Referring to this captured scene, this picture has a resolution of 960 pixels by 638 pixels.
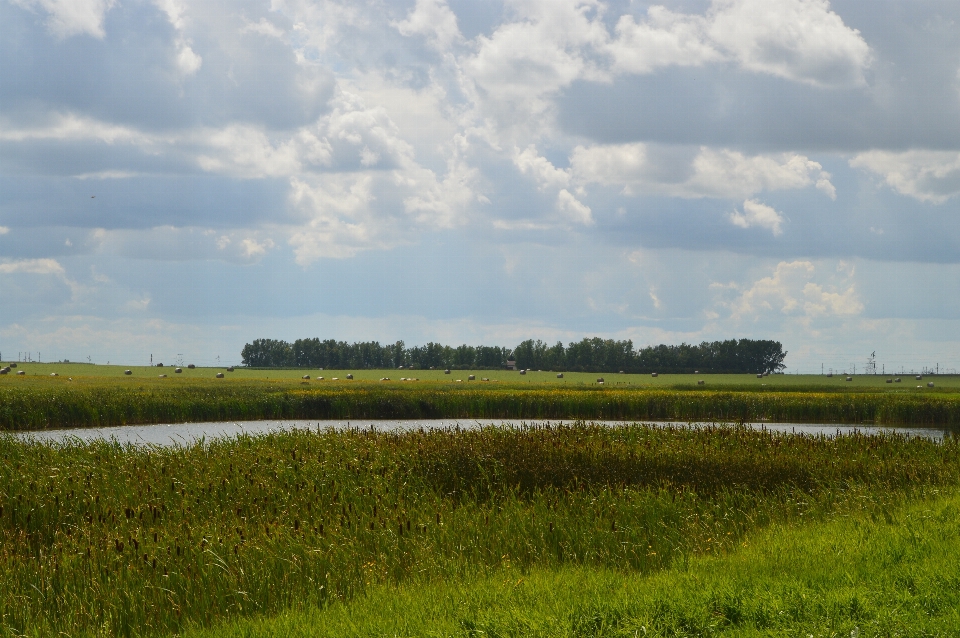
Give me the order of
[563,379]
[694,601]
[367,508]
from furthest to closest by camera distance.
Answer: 1. [563,379]
2. [367,508]
3. [694,601]

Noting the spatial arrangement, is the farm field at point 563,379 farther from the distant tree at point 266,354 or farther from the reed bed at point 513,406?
the distant tree at point 266,354

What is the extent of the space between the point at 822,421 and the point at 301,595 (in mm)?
44440

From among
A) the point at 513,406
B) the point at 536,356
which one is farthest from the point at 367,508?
the point at 536,356

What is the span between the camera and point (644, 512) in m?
14.8

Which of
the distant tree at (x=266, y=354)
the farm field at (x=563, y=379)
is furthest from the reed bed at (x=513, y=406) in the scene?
the distant tree at (x=266, y=354)

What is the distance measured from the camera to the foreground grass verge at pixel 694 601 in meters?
8.37

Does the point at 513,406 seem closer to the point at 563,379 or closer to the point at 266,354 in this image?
the point at 563,379

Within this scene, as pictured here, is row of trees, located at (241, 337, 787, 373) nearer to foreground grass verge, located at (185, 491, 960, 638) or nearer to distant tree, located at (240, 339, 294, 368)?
distant tree, located at (240, 339, 294, 368)

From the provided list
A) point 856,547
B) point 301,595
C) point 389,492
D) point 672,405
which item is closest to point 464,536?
point 301,595

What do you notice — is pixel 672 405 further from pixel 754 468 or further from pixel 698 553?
pixel 698 553

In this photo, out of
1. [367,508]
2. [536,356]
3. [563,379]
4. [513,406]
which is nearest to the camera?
[367,508]

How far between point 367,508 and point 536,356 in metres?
156

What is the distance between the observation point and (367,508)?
15070 mm

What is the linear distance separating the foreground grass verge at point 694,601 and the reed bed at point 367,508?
0.95 m
